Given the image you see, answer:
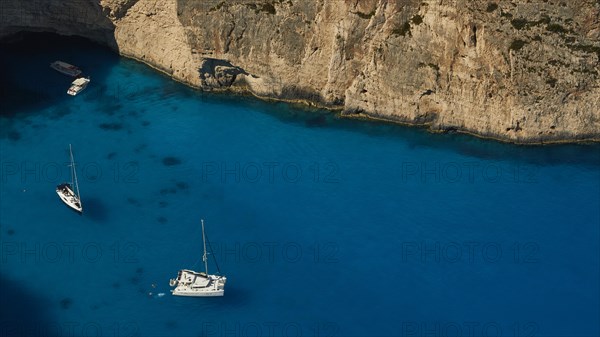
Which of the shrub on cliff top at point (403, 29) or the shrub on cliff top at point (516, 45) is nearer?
the shrub on cliff top at point (516, 45)

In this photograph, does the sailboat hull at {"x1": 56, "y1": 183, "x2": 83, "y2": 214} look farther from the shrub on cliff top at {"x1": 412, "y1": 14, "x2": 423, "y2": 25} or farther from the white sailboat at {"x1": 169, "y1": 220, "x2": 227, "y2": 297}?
the shrub on cliff top at {"x1": 412, "y1": 14, "x2": 423, "y2": 25}

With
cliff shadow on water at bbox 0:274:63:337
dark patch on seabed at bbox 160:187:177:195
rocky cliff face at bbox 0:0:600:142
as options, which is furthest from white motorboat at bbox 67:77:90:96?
cliff shadow on water at bbox 0:274:63:337

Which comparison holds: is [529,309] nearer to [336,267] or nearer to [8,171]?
[336,267]

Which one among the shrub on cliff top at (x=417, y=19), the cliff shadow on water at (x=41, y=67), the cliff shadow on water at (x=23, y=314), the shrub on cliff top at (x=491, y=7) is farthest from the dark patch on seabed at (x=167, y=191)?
the shrub on cliff top at (x=491, y=7)

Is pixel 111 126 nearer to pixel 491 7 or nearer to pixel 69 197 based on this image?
pixel 69 197

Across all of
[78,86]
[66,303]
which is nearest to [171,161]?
[78,86]

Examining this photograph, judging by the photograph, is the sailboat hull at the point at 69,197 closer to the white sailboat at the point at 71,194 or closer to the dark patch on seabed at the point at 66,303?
the white sailboat at the point at 71,194

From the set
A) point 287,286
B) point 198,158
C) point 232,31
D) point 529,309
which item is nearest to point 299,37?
point 232,31
